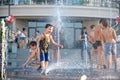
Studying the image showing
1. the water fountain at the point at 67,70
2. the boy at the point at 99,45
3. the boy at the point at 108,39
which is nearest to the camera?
the water fountain at the point at 67,70

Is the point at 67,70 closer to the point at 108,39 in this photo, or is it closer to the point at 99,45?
the point at 99,45

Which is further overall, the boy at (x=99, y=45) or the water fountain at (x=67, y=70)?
the boy at (x=99, y=45)

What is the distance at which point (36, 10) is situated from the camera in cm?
4156

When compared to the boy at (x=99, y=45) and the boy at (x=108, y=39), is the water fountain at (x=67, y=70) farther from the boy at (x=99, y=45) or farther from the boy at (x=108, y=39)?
the boy at (x=108, y=39)

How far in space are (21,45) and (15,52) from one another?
3.98 metres

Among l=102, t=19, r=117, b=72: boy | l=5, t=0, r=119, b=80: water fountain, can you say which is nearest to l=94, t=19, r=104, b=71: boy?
l=5, t=0, r=119, b=80: water fountain

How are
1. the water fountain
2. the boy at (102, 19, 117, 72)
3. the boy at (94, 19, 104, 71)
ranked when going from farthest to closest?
the boy at (94, 19, 104, 71) < the boy at (102, 19, 117, 72) < the water fountain

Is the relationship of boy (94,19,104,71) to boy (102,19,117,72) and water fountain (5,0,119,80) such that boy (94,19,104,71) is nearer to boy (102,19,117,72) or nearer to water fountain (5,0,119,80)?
water fountain (5,0,119,80)

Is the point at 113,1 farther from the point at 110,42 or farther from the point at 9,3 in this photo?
the point at 110,42

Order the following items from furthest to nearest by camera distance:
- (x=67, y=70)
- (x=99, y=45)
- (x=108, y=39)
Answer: (x=99, y=45) < (x=67, y=70) < (x=108, y=39)

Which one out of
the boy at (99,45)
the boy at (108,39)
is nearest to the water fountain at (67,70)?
the boy at (99,45)

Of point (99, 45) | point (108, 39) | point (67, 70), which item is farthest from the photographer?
point (99, 45)

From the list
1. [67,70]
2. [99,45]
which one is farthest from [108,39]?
[67,70]

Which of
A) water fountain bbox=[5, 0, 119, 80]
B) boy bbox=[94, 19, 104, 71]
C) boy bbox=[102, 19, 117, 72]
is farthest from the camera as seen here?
boy bbox=[94, 19, 104, 71]
